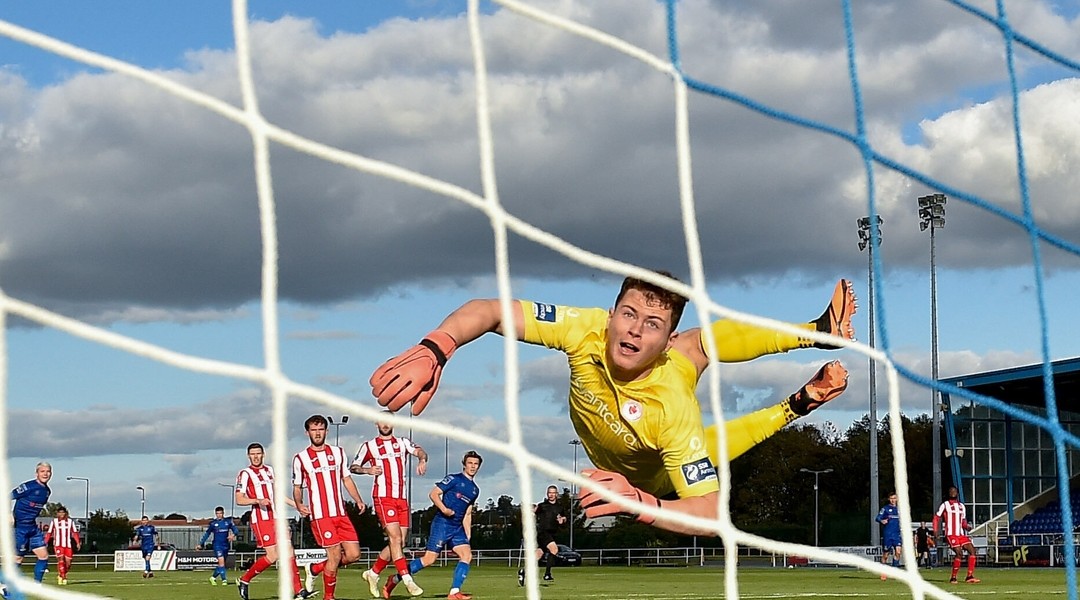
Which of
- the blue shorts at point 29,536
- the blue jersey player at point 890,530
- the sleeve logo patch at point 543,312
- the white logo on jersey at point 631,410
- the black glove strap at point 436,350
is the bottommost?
the blue jersey player at point 890,530

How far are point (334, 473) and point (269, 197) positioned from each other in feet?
29.7

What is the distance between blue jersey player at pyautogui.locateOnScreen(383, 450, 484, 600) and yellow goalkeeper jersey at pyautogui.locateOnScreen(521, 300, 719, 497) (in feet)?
24.6

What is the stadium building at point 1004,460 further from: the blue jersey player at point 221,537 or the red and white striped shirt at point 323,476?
the red and white striped shirt at point 323,476

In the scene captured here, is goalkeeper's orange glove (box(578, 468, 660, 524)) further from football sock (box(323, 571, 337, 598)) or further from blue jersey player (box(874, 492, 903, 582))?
blue jersey player (box(874, 492, 903, 582))

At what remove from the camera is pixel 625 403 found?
4.76 metres

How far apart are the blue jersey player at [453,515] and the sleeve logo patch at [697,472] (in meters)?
7.74

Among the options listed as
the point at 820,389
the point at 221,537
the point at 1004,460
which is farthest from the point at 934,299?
the point at 820,389

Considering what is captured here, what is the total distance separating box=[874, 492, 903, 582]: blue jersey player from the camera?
2130cm

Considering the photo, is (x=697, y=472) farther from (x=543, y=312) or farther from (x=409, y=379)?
(x=409, y=379)

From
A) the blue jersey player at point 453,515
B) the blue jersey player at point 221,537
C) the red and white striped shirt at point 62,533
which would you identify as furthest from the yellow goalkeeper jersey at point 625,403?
the red and white striped shirt at point 62,533

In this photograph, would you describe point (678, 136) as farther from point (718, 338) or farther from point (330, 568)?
point (330, 568)

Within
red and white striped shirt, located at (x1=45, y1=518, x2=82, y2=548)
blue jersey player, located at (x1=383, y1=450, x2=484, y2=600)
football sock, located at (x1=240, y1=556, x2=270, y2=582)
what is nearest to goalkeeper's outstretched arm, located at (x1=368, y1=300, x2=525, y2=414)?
blue jersey player, located at (x1=383, y1=450, x2=484, y2=600)

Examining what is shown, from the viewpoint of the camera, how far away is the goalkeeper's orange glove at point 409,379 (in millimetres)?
3477

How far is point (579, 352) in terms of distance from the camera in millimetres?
4789
